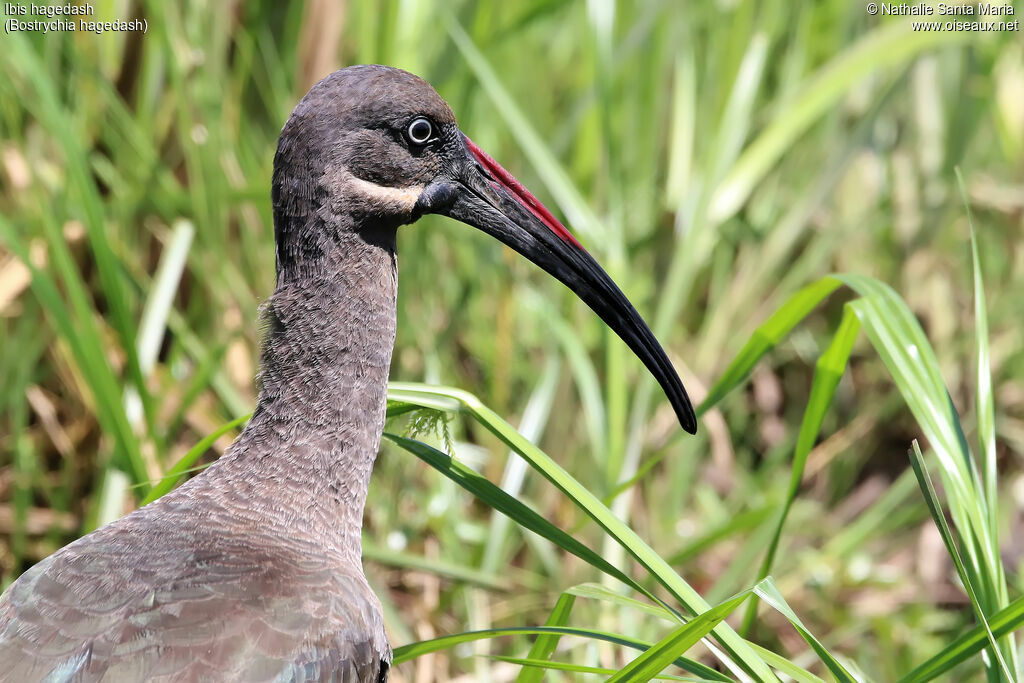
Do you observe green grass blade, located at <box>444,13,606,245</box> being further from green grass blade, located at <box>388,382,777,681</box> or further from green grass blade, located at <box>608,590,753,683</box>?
green grass blade, located at <box>608,590,753,683</box>

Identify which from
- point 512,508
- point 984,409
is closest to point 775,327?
point 984,409

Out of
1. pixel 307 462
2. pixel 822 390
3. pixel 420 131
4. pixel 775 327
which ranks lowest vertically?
pixel 307 462

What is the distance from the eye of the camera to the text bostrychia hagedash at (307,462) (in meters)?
1.84

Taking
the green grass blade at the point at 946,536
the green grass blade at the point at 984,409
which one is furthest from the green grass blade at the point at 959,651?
the green grass blade at the point at 984,409

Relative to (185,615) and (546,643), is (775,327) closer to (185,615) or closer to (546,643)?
(546,643)

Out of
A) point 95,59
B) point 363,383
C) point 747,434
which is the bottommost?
point 363,383

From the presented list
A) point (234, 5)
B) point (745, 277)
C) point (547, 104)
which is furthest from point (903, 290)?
point (234, 5)

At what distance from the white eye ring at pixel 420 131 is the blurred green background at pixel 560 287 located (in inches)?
A: 32.9

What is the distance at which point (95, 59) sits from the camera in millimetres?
3664

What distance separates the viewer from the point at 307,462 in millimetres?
2154

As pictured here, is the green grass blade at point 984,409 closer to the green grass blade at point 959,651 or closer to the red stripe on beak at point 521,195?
the green grass blade at point 959,651

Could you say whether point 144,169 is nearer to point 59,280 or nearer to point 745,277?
point 59,280

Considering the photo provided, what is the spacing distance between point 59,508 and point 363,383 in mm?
1579

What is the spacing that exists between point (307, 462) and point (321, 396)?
12cm
